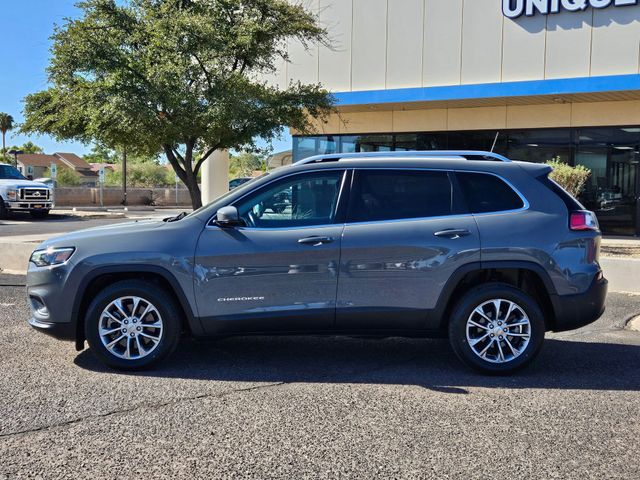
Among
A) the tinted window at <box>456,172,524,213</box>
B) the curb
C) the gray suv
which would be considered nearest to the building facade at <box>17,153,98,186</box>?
the curb

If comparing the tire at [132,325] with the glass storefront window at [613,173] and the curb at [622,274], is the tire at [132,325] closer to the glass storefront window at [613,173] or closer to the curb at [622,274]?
the curb at [622,274]

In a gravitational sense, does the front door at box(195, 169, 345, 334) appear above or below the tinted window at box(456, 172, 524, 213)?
below

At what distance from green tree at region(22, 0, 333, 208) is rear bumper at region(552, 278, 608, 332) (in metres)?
8.04

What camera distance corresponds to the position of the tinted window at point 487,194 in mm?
5402

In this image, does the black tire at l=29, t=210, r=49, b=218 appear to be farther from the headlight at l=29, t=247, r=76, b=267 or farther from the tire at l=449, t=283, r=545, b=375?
the tire at l=449, t=283, r=545, b=375

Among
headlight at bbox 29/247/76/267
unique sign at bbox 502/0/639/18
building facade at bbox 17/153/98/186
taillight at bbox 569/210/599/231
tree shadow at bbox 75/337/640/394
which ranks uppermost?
building facade at bbox 17/153/98/186

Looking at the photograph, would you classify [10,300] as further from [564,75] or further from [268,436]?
[564,75]

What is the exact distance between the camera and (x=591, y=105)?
53.2ft

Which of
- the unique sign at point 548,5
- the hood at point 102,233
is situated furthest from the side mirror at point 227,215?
the unique sign at point 548,5

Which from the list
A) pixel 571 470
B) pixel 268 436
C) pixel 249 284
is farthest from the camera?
pixel 249 284

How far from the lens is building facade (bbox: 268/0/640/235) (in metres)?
15.1

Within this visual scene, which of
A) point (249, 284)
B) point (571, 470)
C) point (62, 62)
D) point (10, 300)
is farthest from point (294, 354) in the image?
point (62, 62)

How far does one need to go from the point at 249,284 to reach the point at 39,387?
1.78 meters

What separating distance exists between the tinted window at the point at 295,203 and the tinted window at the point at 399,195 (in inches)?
8.2
